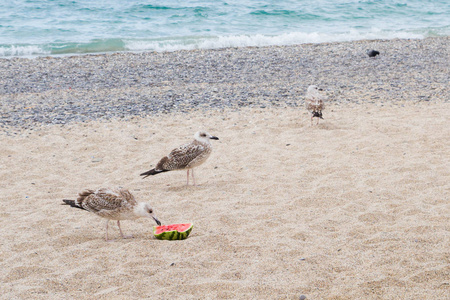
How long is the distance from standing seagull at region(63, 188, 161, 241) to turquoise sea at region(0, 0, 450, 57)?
15.8 m

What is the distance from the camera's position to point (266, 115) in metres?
9.69

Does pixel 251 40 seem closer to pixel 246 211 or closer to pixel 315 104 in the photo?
pixel 315 104

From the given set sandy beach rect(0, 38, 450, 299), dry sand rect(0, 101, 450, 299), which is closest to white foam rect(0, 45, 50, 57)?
sandy beach rect(0, 38, 450, 299)

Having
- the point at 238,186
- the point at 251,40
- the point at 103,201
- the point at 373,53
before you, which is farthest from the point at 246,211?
the point at 251,40

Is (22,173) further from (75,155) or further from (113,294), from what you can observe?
(113,294)

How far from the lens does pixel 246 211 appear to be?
213 inches

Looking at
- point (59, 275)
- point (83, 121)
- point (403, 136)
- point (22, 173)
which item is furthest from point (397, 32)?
point (59, 275)

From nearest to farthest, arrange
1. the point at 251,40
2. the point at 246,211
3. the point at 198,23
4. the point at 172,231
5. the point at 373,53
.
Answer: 1. the point at 172,231
2. the point at 246,211
3. the point at 373,53
4. the point at 251,40
5. the point at 198,23

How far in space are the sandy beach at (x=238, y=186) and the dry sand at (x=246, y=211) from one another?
20mm

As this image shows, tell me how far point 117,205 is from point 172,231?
625 millimetres

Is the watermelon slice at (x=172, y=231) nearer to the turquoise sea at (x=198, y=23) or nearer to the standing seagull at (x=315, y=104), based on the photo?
the standing seagull at (x=315, y=104)

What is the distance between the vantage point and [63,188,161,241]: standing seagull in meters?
4.71

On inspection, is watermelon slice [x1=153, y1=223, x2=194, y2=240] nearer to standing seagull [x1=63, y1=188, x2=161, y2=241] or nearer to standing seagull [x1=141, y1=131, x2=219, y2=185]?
standing seagull [x1=63, y1=188, x2=161, y2=241]

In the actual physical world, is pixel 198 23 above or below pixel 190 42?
above
